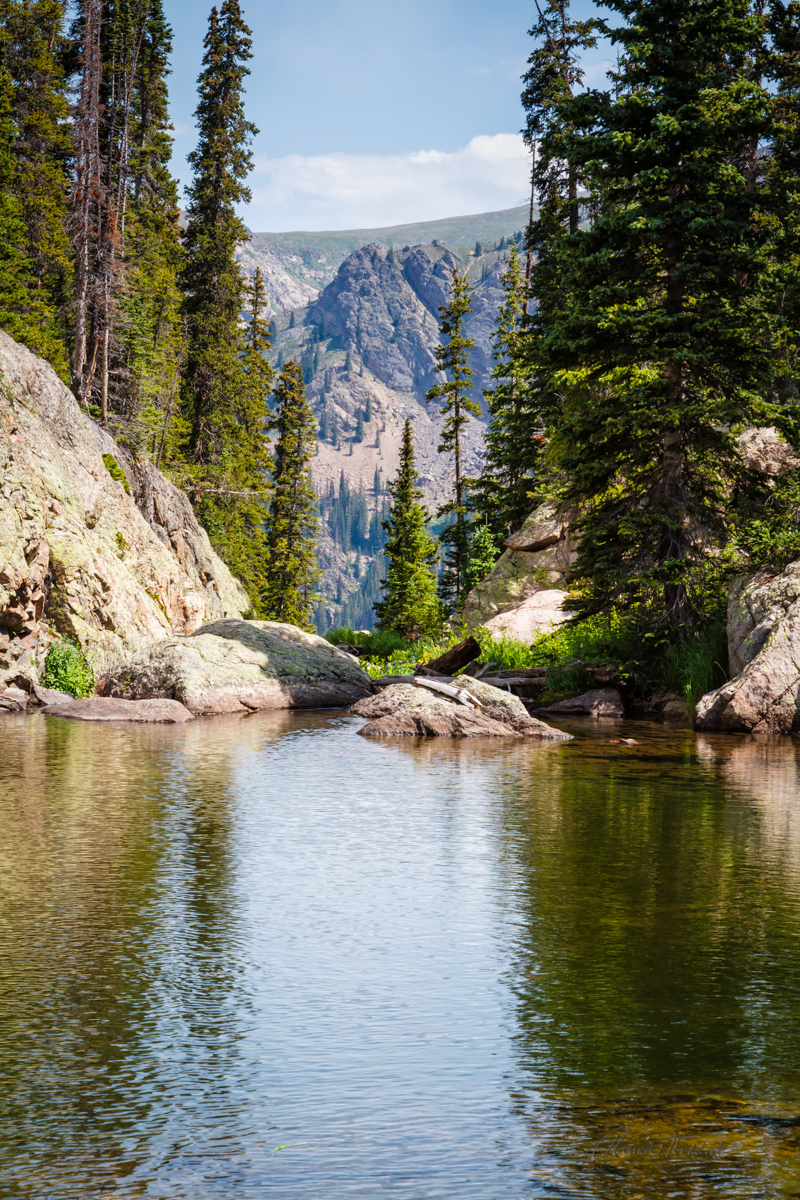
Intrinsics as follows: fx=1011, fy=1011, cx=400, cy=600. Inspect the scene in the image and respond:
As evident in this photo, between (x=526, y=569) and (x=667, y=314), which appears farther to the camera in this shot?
(x=526, y=569)

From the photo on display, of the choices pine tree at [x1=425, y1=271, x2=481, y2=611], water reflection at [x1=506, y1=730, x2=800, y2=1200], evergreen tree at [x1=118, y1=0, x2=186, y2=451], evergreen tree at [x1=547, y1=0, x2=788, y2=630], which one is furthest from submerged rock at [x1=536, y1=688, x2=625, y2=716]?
pine tree at [x1=425, y1=271, x2=481, y2=611]

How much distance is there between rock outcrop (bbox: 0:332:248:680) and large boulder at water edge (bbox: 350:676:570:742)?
675 cm

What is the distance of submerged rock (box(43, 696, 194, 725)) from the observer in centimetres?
1519

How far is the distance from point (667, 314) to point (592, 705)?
678 cm

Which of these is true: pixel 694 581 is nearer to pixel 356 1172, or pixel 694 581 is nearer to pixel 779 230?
pixel 779 230

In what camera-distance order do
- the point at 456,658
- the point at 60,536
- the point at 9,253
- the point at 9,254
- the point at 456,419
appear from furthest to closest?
the point at 456,419
the point at 9,254
the point at 9,253
the point at 456,658
the point at 60,536

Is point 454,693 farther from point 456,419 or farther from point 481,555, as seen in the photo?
point 456,419

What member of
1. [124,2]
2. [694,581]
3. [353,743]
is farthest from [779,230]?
[124,2]

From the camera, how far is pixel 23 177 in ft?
110

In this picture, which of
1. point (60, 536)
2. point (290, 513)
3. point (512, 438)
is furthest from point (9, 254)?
point (290, 513)

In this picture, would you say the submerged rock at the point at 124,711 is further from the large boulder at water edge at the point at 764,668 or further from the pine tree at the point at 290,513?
the pine tree at the point at 290,513

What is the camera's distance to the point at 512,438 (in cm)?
3712

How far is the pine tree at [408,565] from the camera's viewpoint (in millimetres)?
53188

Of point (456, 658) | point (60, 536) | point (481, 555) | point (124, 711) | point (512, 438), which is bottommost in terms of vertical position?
point (124, 711)
